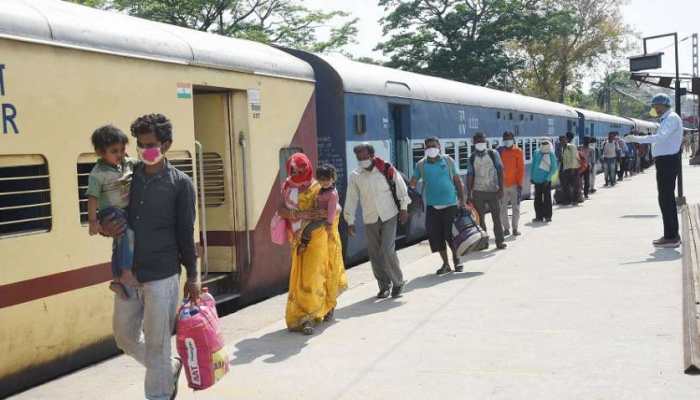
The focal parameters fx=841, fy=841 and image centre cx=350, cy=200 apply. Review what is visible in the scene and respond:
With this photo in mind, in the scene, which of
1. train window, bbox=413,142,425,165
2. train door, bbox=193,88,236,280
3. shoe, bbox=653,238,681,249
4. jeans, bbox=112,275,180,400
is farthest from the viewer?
train window, bbox=413,142,425,165

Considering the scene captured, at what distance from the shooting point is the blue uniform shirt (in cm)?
974

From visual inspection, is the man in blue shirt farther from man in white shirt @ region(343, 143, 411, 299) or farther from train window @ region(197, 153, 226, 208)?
train window @ region(197, 153, 226, 208)

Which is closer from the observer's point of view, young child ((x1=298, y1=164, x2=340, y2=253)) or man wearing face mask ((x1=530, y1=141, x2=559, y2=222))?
young child ((x1=298, y1=164, x2=340, y2=253))

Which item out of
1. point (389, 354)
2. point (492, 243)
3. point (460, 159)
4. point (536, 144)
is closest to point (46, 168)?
point (389, 354)

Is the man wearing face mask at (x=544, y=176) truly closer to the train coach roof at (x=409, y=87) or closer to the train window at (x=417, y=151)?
the train coach roof at (x=409, y=87)

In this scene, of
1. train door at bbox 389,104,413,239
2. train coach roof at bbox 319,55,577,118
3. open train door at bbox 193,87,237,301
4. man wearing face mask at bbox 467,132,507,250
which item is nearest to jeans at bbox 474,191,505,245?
man wearing face mask at bbox 467,132,507,250

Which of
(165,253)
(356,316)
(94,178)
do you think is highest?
(94,178)

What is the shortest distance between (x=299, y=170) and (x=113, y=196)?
2.62 meters

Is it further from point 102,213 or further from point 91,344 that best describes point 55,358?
point 102,213

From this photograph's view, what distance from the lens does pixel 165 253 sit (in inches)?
181

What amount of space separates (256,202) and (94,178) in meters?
3.78

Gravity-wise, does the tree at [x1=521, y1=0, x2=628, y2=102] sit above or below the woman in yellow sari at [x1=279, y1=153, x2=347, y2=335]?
above

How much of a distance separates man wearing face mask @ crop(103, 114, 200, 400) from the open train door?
3.47m

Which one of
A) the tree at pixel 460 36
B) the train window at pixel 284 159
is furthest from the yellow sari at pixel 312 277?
the tree at pixel 460 36
